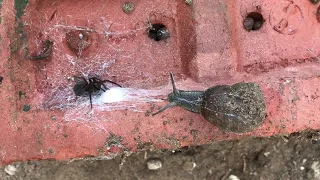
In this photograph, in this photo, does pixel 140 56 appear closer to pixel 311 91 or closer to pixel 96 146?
pixel 96 146

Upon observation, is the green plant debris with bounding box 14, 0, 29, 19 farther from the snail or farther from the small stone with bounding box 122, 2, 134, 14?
the snail

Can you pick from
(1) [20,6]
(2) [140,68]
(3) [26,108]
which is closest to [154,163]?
(2) [140,68]

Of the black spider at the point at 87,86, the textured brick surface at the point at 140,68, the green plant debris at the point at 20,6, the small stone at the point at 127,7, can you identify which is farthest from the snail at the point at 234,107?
the green plant debris at the point at 20,6

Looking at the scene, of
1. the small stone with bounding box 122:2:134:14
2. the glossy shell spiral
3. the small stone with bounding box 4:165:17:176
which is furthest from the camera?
the small stone with bounding box 4:165:17:176

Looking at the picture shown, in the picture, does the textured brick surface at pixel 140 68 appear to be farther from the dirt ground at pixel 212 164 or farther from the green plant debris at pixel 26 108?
the dirt ground at pixel 212 164

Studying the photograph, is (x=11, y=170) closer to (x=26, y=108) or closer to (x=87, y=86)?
(x=26, y=108)

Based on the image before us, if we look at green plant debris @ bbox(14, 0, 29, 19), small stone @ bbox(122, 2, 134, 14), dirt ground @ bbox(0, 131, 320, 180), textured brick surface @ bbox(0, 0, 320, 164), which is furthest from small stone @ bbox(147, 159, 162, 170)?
green plant debris @ bbox(14, 0, 29, 19)

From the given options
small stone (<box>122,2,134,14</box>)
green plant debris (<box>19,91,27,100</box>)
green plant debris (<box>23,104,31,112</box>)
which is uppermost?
small stone (<box>122,2,134,14</box>)
